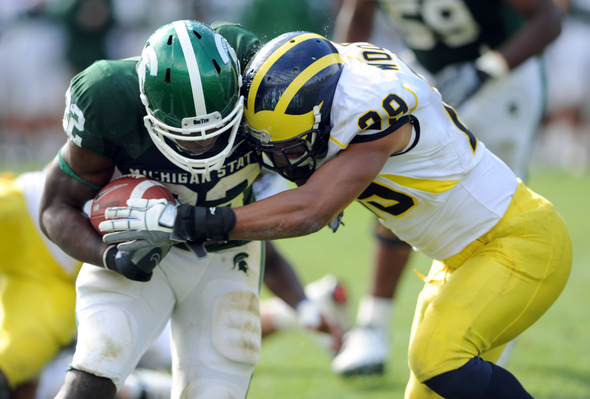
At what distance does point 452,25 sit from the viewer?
420 centimetres

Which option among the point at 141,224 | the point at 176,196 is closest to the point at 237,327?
the point at 176,196

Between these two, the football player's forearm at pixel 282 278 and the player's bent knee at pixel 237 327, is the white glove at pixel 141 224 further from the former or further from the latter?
the football player's forearm at pixel 282 278

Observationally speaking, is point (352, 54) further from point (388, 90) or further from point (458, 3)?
point (458, 3)

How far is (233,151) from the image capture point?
265 cm

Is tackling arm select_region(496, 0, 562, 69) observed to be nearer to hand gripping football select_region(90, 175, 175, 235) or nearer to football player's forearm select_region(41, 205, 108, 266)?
hand gripping football select_region(90, 175, 175, 235)

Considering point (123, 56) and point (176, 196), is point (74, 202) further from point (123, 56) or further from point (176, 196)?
point (123, 56)

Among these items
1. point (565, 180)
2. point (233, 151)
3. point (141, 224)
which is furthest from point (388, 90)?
point (565, 180)

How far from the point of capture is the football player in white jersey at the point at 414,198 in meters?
2.36

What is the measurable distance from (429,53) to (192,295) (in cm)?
240

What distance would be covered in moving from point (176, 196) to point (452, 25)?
2325 millimetres

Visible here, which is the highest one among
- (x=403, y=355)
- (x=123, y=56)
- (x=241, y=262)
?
(x=241, y=262)

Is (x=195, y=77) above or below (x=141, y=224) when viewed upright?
above

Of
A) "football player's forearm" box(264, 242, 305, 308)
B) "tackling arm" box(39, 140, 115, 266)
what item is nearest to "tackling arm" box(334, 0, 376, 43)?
"football player's forearm" box(264, 242, 305, 308)

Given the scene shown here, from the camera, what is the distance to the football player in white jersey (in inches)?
92.9
